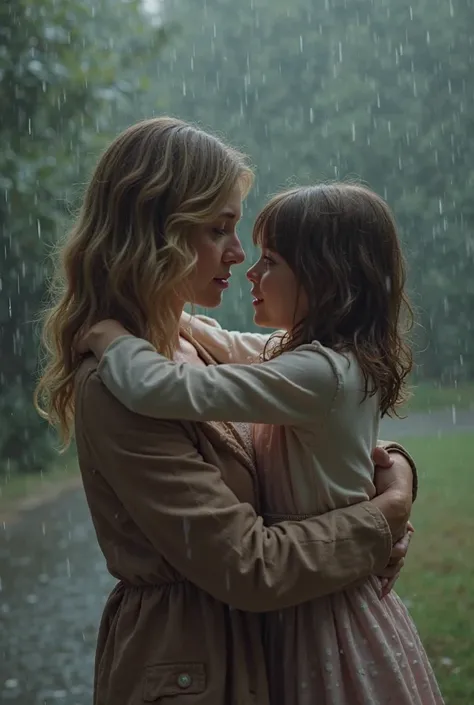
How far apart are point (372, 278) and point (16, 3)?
1.45 meters

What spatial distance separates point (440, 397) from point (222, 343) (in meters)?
0.87

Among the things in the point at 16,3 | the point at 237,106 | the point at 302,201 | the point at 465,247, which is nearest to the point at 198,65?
the point at 237,106

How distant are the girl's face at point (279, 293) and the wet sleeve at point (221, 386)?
13cm

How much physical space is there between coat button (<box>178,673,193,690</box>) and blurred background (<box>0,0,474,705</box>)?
1.08 metres

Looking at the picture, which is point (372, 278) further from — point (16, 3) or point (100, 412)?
point (16, 3)

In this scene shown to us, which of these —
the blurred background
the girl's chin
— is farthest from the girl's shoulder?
the blurred background

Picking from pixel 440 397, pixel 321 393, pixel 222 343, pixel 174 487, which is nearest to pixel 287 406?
pixel 321 393

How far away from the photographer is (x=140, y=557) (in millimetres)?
1129

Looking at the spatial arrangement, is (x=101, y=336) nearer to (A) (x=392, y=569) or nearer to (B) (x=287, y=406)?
(B) (x=287, y=406)

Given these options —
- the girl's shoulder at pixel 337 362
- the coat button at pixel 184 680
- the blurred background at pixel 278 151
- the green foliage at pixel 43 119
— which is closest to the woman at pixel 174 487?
the coat button at pixel 184 680

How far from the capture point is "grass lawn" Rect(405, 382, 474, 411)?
2152mm

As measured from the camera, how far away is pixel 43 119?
2271 mm

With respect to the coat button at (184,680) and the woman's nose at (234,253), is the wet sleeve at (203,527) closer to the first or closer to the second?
the coat button at (184,680)

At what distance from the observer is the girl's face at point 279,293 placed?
1243 mm
